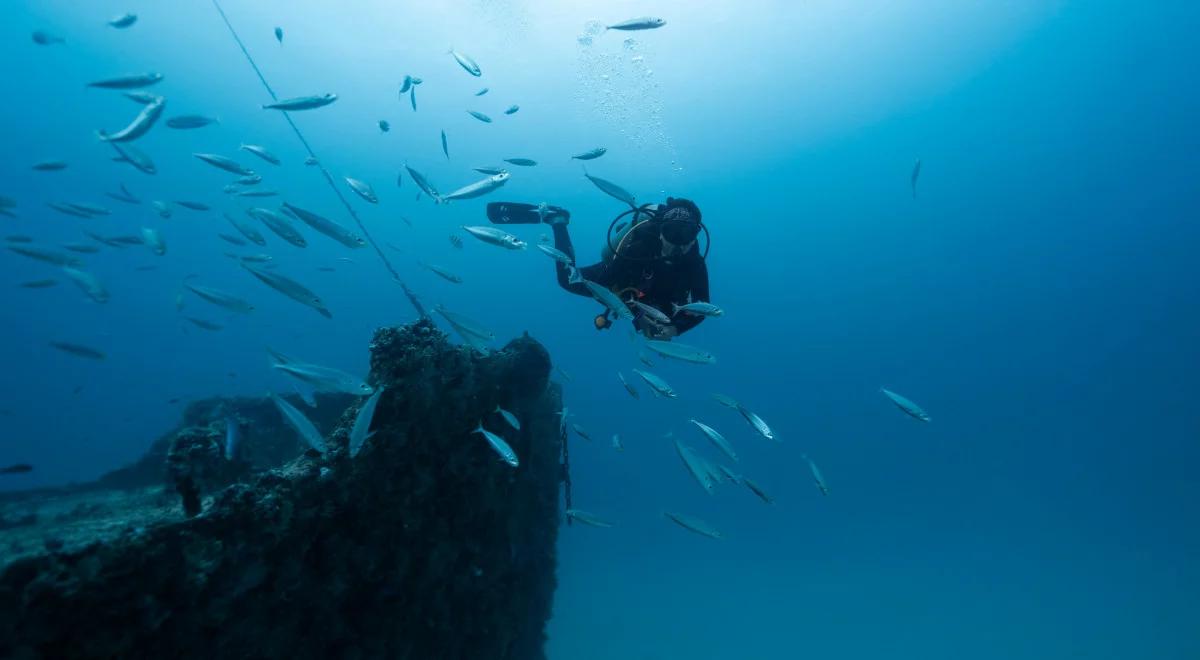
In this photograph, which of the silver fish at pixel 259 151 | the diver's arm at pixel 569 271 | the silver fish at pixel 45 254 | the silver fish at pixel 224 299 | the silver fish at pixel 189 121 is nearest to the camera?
the silver fish at pixel 224 299

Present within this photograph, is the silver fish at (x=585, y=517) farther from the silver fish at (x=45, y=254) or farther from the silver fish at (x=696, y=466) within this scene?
the silver fish at (x=45, y=254)

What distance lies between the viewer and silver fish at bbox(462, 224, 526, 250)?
4.69m

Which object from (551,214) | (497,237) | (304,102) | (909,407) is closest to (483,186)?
(497,237)

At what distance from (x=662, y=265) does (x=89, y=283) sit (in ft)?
26.6

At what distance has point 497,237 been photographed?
15.5 ft

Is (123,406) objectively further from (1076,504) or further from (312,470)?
(1076,504)

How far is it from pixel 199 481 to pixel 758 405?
209 feet

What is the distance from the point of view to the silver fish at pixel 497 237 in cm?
469

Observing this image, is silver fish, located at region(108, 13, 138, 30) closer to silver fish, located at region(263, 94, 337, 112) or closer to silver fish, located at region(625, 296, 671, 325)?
silver fish, located at region(263, 94, 337, 112)

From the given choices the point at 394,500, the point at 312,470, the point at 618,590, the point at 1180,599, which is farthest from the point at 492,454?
the point at 1180,599

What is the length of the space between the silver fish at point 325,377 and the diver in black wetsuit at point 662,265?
2567 millimetres

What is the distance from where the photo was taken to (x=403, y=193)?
70438 millimetres

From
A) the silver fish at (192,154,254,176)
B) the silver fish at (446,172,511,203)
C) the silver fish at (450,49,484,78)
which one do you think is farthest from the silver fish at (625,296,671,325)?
the silver fish at (192,154,254,176)

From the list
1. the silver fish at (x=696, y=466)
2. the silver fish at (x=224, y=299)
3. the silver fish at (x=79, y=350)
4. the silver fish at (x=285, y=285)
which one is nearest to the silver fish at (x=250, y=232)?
the silver fish at (x=224, y=299)
